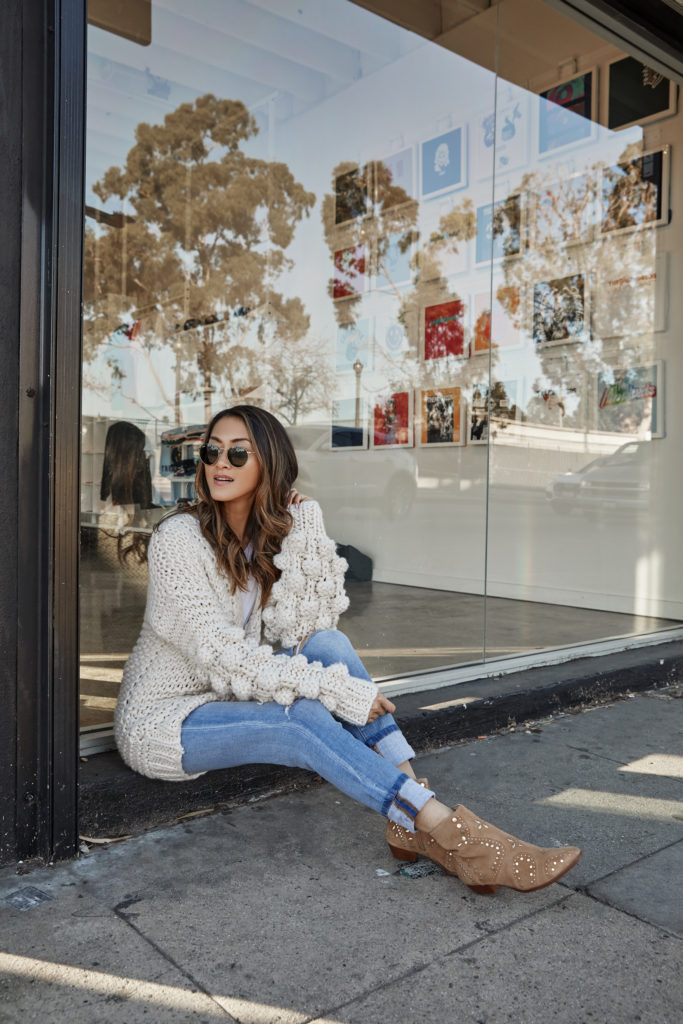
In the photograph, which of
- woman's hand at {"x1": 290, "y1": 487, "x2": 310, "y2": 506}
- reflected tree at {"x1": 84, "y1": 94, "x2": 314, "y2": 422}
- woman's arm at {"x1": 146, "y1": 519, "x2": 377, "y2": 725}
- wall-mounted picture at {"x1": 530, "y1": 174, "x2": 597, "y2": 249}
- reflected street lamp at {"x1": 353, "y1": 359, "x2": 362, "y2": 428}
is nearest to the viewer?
woman's arm at {"x1": 146, "y1": 519, "x2": 377, "y2": 725}

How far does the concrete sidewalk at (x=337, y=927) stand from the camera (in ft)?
5.32

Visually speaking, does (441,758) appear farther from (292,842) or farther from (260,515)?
(260,515)

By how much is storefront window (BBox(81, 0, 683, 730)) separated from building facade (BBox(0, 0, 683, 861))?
0.01 meters

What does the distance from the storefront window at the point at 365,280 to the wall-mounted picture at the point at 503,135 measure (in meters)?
0.02

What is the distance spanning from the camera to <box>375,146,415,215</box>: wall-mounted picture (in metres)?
4.59

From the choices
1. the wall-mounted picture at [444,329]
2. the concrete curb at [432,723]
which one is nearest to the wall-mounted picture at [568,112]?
the wall-mounted picture at [444,329]

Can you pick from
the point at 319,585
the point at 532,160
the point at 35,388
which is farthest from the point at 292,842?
the point at 532,160

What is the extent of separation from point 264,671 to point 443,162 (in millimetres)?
3465

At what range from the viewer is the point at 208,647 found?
7.36 ft

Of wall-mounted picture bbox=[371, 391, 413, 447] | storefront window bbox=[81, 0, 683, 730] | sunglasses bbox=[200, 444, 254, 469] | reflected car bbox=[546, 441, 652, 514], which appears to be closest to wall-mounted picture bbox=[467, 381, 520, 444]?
storefront window bbox=[81, 0, 683, 730]

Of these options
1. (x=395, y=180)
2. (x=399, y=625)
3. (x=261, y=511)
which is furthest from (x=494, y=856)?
(x=395, y=180)

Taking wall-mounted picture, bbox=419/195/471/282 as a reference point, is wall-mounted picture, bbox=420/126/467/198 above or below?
above

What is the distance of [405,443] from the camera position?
426cm

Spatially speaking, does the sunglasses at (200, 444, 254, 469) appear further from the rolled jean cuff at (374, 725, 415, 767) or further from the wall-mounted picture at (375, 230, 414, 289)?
the wall-mounted picture at (375, 230, 414, 289)
